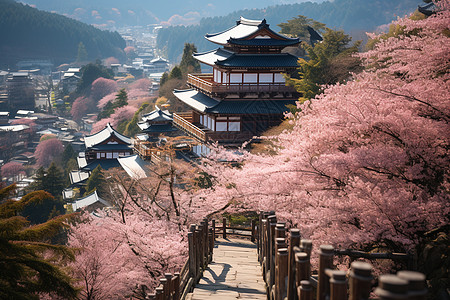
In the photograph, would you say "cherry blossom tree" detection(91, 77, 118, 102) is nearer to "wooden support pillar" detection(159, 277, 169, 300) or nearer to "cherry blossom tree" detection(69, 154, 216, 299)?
"cherry blossom tree" detection(69, 154, 216, 299)

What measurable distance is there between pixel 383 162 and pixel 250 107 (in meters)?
21.0

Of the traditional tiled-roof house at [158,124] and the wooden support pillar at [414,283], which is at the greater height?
the wooden support pillar at [414,283]

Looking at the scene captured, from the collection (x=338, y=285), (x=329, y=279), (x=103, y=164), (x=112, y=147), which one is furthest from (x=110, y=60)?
(x=338, y=285)

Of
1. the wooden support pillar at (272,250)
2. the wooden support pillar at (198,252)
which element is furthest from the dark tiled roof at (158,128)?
the wooden support pillar at (272,250)

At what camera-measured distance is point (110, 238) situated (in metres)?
14.5

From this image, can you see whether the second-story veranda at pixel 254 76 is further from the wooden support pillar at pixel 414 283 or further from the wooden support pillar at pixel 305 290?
the wooden support pillar at pixel 414 283

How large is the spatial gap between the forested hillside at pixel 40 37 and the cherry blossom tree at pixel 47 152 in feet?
257

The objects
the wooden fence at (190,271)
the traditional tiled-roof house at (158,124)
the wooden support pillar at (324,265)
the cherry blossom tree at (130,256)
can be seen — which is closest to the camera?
the wooden support pillar at (324,265)

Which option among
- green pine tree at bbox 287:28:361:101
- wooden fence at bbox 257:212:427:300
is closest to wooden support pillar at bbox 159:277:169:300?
wooden fence at bbox 257:212:427:300

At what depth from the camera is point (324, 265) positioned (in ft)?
12.8

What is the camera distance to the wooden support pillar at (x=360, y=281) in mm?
3113

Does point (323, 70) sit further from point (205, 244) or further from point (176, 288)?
point (176, 288)

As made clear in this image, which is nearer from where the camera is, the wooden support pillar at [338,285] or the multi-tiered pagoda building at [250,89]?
the wooden support pillar at [338,285]

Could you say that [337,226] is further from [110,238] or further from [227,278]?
[110,238]
